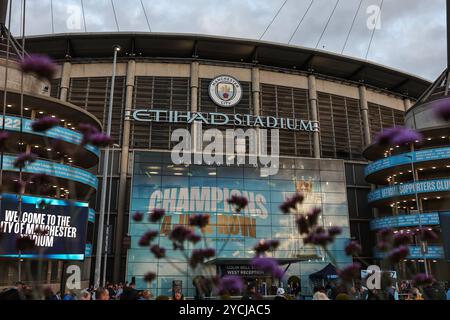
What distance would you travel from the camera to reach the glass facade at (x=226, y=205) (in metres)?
37.0

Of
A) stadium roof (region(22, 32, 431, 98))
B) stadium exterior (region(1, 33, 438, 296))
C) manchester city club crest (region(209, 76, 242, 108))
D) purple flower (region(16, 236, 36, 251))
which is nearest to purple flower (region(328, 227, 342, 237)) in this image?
purple flower (region(16, 236, 36, 251))

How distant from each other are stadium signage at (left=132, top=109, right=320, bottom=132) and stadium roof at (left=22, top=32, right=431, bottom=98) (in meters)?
7.78

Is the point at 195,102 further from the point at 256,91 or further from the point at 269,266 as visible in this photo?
the point at 269,266

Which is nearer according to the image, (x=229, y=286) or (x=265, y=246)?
(x=229, y=286)

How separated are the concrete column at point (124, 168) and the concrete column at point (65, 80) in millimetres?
7035

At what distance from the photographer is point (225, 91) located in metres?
48.8

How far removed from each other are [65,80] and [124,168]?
1314 centimetres

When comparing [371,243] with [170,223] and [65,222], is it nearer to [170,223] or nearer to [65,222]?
[170,223]

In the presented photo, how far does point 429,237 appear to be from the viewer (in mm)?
3020

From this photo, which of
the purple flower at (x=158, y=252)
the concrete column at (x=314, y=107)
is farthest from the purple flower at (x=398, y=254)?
the concrete column at (x=314, y=107)

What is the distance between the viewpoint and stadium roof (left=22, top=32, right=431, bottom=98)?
47625 mm

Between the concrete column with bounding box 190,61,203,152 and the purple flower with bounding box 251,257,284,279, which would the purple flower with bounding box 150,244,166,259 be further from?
the concrete column with bounding box 190,61,203,152

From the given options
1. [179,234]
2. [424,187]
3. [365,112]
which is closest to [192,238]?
[179,234]
